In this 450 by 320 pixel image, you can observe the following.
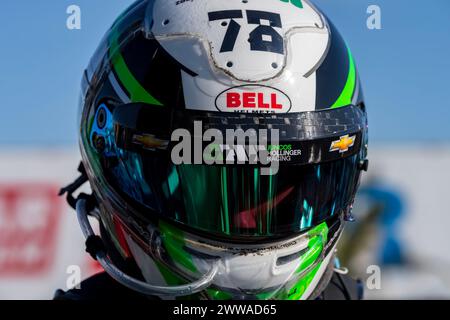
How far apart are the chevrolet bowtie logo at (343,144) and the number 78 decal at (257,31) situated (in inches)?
12.1

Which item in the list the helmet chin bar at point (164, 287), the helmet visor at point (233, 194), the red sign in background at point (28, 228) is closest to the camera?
the helmet visor at point (233, 194)

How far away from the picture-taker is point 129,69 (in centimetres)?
202

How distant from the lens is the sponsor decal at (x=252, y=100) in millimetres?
1829

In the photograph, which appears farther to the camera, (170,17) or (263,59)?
(170,17)

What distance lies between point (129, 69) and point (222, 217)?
21.6 inches

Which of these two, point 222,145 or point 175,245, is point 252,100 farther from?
point 175,245

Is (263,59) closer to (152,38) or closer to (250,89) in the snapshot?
(250,89)

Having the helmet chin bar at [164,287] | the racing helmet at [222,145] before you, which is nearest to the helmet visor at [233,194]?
the racing helmet at [222,145]

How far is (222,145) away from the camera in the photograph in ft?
5.85

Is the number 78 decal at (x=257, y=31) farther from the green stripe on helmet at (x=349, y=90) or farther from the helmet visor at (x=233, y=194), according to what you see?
the helmet visor at (x=233, y=194)

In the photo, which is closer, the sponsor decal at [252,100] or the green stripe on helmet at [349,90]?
the sponsor decal at [252,100]

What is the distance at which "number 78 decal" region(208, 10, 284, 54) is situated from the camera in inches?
74.7

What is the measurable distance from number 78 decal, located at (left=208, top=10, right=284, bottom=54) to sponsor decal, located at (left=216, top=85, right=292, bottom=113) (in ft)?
0.42
